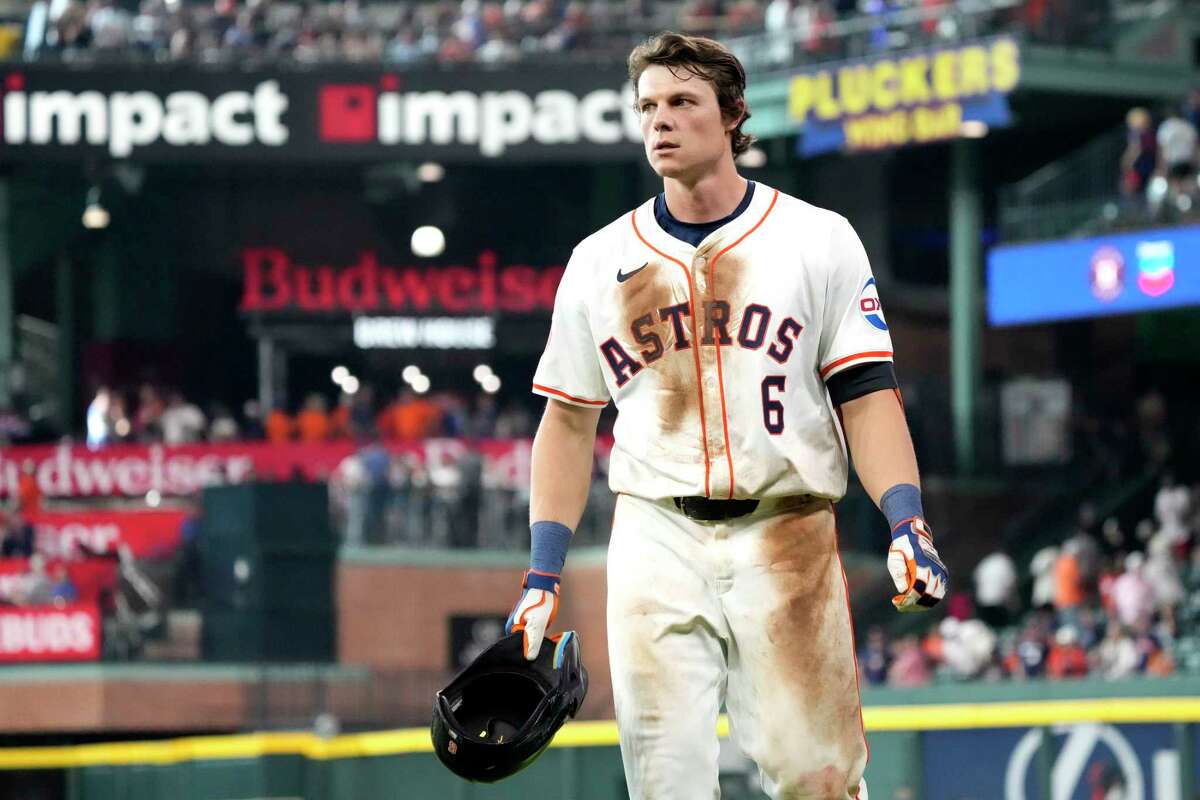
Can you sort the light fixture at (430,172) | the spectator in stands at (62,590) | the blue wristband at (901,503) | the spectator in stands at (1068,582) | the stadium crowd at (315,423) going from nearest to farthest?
1. the blue wristband at (901,503)
2. the spectator in stands at (1068,582)
3. the spectator in stands at (62,590)
4. the stadium crowd at (315,423)
5. the light fixture at (430,172)

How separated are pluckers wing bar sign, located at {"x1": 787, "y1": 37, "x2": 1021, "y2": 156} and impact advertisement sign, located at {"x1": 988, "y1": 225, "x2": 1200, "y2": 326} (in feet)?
5.16

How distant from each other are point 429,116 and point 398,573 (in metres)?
6.69

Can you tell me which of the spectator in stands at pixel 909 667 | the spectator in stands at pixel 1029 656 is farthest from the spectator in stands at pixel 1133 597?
the spectator in stands at pixel 909 667

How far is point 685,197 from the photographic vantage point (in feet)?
18.1

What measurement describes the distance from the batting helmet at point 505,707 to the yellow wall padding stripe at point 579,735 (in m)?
5.03

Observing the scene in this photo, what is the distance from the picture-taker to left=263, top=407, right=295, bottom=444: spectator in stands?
2716 cm

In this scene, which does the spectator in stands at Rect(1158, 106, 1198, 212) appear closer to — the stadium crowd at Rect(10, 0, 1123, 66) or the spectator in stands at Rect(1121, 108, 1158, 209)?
the spectator in stands at Rect(1121, 108, 1158, 209)

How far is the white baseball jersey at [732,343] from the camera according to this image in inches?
213

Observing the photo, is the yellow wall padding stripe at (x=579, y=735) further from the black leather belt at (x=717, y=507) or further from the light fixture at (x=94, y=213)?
the light fixture at (x=94, y=213)

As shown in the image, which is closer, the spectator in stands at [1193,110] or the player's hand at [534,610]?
the player's hand at [534,610]

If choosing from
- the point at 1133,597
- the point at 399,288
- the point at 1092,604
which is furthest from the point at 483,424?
the point at 1133,597

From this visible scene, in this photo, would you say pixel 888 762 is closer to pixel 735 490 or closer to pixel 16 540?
pixel 735 490

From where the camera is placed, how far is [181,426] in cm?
2745

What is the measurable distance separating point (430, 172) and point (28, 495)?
8128 millimetres
